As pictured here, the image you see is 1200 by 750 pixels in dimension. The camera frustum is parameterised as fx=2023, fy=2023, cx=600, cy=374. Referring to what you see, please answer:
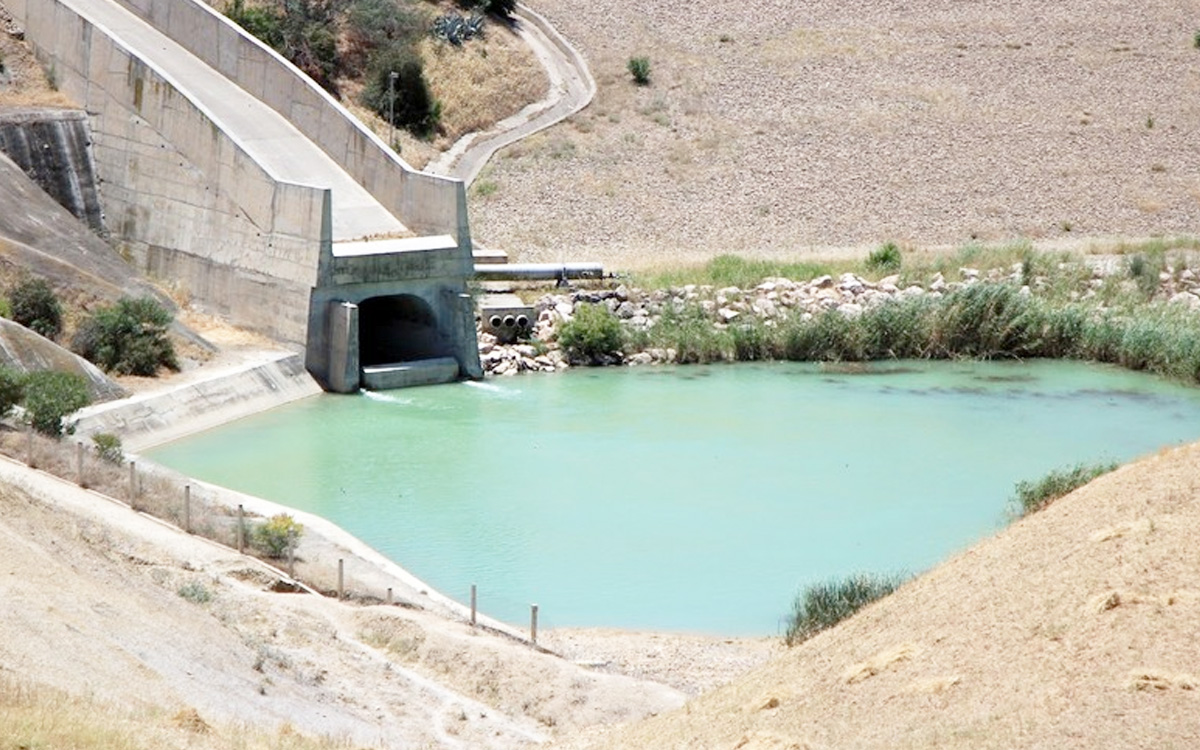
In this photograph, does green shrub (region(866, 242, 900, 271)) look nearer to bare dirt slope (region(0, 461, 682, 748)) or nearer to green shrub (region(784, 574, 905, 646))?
green shrub (region(784, 574, 905, 646))

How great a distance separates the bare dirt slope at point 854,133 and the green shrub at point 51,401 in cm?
1839

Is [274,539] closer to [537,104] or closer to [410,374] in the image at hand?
[410,374]

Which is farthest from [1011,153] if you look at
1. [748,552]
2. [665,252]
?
[748,552]

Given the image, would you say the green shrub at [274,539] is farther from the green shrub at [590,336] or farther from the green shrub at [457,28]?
the green shrub at [457,28]

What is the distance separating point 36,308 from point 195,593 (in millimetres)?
14959

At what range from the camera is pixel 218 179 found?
38219 mm

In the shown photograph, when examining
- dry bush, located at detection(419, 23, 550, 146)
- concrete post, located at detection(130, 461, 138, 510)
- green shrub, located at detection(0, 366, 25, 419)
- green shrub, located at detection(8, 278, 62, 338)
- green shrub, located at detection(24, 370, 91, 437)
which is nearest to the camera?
concrete post, located at detection(130, 461, 138, 510)

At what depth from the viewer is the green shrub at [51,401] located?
27.9 m

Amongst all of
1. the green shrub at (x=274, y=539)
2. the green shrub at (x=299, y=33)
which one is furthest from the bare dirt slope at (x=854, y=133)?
the green shrub at (x=274, y=539)

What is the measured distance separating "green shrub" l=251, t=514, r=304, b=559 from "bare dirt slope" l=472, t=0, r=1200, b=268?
22.1 m

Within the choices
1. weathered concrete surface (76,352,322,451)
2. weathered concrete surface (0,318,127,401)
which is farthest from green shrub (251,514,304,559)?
weathered concrete surface (0,318,127,401)

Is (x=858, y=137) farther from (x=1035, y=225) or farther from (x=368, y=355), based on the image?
(x=368, y=355)

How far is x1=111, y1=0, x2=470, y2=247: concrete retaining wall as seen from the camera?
39.1 meters

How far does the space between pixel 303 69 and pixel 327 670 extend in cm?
3362
